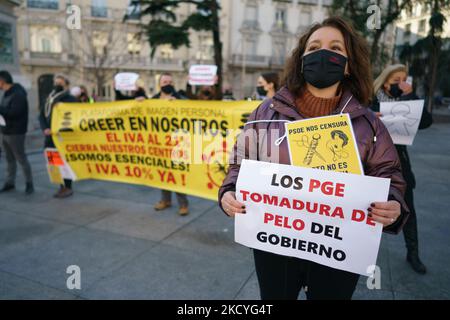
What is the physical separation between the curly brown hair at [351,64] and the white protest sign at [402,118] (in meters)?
1.52

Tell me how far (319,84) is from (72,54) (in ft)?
115

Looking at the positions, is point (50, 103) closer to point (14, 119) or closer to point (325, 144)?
point (14, 119)

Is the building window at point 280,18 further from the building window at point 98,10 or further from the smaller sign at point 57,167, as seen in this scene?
the smaller sign at point 57,167

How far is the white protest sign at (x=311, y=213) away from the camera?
1.51 meters

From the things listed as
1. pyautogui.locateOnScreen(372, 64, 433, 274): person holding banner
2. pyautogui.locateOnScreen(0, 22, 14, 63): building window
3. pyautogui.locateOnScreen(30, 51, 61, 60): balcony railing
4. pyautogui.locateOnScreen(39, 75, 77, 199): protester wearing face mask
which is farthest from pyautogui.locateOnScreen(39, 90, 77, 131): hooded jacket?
pyautogui.locateOnScreen(30, 51, 61, 60): balcony railing

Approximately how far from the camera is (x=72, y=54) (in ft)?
106

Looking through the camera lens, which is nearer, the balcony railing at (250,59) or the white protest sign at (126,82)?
the white protest sign at (126,82)

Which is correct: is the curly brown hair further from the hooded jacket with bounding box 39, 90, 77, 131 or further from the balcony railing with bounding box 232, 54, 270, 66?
the balcony railing with bounding box 232, 54, 270, 66

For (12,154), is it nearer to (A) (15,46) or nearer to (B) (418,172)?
(A) (15,46)

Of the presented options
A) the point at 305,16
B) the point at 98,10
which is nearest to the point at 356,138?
the point at 98,10

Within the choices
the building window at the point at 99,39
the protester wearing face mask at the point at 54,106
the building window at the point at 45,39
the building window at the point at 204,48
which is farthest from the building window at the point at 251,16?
the protester wearing face mask at the point at 54,106

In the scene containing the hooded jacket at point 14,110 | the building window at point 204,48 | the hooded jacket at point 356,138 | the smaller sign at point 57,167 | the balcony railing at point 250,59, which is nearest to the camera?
the hooded jacket at point 356,138

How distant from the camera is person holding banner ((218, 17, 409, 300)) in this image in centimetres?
161
